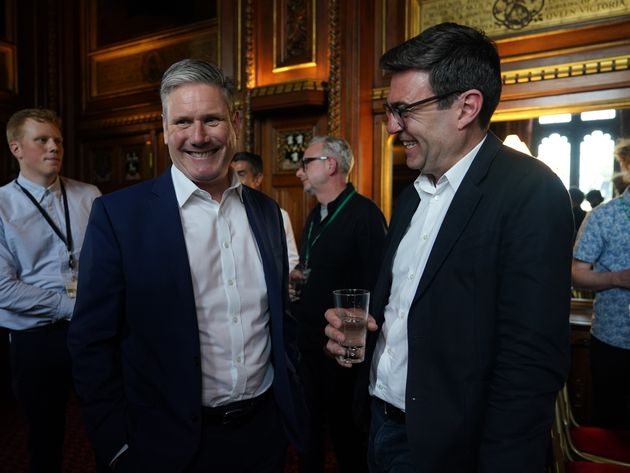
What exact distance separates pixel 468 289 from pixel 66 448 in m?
3.37

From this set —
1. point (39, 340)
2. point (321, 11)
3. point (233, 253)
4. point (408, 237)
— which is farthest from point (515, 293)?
point (321, 11)

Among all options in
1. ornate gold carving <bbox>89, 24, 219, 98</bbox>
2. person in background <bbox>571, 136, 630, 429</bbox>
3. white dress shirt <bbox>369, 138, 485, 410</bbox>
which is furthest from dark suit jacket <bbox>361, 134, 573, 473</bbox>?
ornate gold carving <bbox>89, 24, 219, 98</bbox>

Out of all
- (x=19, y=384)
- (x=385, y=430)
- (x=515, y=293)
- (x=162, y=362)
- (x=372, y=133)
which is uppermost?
(x=372, y=133)

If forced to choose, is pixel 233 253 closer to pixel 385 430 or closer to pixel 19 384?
pixel 385 430

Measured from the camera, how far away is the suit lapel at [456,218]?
4.45ft

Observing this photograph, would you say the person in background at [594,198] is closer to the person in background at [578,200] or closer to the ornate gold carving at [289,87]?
the person in background at [578,200]

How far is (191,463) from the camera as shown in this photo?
1.50m

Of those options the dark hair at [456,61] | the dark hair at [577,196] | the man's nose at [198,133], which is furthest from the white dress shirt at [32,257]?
the dark hair at [577,196]

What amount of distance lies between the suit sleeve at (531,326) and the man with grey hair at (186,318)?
0.70 m

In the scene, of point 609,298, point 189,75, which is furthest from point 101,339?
point 609,298

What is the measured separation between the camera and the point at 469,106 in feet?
4.79

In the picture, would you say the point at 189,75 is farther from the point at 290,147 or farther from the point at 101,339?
the point at 290,147

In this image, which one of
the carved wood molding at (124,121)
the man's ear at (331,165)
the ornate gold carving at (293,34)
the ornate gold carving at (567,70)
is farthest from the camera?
the carved wood molding at (124,121)

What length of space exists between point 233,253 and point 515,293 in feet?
2.77
